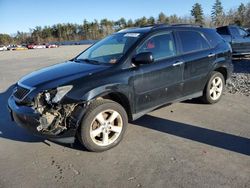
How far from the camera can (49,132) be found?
13.2ft

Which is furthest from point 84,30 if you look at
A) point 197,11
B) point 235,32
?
point 235,32

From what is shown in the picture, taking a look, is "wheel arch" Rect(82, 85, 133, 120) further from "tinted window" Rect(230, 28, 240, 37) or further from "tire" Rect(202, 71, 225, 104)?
"tinted window" Rect(230, 28, 240, 37)

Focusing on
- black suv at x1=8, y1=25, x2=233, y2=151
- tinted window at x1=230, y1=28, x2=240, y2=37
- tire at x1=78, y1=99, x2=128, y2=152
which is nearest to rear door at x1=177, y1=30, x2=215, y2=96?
black suv at x1=8, y1=25, x2=233, y2=151

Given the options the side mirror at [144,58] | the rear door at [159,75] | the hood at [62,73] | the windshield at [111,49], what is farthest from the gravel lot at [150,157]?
the windshield at [111,49]

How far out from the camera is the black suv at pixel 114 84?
13.2 feet

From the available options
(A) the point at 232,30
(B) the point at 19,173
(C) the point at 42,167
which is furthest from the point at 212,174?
(A) the point at 232,30

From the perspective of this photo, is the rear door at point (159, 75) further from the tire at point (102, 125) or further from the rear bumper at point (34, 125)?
the rear bumper at point (34, 125)

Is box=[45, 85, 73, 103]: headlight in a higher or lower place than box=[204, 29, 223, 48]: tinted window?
lower

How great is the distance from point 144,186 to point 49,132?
1.57 meters

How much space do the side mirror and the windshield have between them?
0.28 metres

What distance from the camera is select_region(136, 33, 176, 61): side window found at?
4922mm

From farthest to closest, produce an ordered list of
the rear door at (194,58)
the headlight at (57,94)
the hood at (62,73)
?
1. the rear door at (194,58)
2. the hood at (62,73)
3. the headlight at (57,94)

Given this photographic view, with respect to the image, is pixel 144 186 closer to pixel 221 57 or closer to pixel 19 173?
pixel 19 173

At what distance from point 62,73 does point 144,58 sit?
4.39 feet
